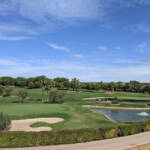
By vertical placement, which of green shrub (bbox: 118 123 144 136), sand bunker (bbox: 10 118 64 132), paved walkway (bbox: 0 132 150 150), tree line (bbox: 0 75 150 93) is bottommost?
sand bunker (bbox: 10 118 64 132)

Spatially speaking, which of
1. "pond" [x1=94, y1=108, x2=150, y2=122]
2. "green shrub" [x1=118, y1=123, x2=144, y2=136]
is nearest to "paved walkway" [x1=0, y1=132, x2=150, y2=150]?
"green shrub" [x1=118, y1=123, x2=144, y2=136]

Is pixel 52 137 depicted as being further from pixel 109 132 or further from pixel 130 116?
pixel 130 116

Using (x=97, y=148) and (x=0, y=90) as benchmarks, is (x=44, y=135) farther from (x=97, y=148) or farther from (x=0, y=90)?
(x=0, y=90)

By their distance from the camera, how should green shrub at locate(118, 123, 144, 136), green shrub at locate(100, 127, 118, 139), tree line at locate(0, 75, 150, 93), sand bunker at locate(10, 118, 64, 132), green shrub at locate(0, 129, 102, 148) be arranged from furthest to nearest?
tree line at locate(0, 75, 150, 93)
sand bunker at locate(10, 118, 64, 132)
green shrub at locate(118, 123, 144, 136)
green shrub at locate(100, 127, 118, 139)
green shrub at locate(0, 129, 102, 148)

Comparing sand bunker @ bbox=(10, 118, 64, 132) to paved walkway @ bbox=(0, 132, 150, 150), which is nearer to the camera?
paved walkway @ bbox=(0, 132, 150, 150)

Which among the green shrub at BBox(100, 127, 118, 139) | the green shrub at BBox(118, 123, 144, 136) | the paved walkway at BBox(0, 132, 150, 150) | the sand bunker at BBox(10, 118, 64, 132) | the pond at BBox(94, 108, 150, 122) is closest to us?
the paved walkway at BBox(0, 132, 150, 150)

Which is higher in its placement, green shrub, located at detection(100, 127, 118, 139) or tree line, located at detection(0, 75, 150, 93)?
tree line, located at detection(0, 75, 150, 93)

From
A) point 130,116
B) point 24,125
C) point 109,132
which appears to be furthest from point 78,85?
point 109,132

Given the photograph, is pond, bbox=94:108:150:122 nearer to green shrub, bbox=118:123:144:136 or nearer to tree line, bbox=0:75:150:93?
green shrub, bbox=118:123:144:136

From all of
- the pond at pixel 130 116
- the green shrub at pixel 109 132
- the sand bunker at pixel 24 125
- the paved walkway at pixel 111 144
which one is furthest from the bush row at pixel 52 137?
the pond at pixel 130 116

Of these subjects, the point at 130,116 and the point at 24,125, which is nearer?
the point at 24,125

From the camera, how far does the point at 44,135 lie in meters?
12.9

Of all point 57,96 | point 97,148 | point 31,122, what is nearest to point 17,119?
point 31,122

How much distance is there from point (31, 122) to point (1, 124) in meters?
7.88
